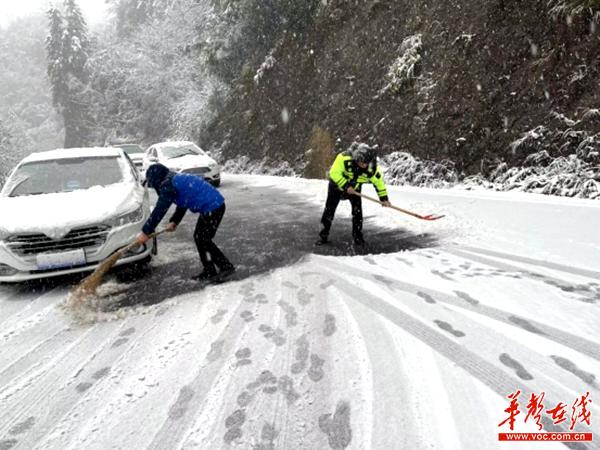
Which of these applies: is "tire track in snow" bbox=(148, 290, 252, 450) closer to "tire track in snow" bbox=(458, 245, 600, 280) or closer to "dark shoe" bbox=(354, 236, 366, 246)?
"dark shoe" bbox=(354, 236, 366, 246)

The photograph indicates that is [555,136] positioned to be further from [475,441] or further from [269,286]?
[475,441]

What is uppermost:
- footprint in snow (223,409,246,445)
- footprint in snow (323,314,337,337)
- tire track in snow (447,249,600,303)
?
tire track in snow (447,249,600,303)

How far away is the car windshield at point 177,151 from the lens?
1283 centimetres

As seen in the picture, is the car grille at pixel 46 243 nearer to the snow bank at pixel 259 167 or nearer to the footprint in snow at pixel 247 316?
the footprint in snow at pixel 247 316

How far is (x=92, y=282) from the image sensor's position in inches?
161

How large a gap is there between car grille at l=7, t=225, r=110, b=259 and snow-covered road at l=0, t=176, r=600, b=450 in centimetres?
49

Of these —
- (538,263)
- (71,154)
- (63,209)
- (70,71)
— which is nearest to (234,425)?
(63,209)

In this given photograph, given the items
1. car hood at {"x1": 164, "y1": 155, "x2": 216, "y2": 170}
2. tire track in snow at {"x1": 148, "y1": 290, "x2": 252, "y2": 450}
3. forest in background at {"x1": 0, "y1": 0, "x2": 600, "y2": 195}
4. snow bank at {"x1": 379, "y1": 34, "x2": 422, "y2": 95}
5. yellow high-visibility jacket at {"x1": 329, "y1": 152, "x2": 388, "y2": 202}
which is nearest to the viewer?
tire track in snow at {"x1": 148, "y1": 290, "x2": 252, "y2": 450}

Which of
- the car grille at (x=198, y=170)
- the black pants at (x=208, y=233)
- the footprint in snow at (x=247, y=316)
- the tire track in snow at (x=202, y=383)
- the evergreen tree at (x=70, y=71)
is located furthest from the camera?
the evergreen tree at (x=70, y=71)

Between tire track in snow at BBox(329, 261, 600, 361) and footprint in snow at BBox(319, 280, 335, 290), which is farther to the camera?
footprint in snow at BBox(319, 280, 335, 290)

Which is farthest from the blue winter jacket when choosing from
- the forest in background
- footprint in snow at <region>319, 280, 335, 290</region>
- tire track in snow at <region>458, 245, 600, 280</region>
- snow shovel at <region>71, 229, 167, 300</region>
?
the forest in background

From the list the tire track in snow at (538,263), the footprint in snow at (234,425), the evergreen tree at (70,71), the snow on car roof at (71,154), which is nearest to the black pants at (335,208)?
the tire track in snow at (538,263)

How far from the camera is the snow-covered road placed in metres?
2.19

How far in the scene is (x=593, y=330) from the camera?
9.70ft
